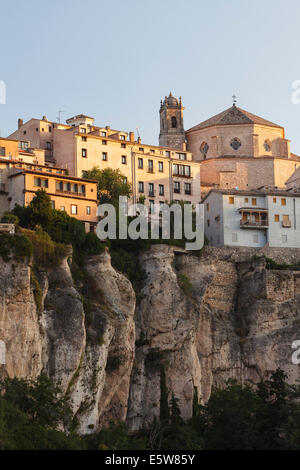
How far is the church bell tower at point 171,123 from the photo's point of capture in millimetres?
101000

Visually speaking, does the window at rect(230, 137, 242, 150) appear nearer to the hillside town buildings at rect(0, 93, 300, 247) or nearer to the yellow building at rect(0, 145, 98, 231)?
the hillside town buildings at rect(0, 93, 300, 247)

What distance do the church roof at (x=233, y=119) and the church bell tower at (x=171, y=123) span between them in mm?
2129

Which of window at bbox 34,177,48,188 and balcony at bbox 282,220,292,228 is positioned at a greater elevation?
window at bbox 34,177,48,188

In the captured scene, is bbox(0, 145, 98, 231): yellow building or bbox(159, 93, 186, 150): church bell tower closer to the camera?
bbox(0, 145, 98, 231): yellow building

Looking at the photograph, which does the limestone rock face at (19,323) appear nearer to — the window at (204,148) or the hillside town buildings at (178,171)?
the hillside town buildings at (178,171)

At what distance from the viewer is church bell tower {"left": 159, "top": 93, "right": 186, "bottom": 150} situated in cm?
10100

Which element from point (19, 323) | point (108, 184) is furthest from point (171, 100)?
point (19, 323)

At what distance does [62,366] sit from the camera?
2522 inches

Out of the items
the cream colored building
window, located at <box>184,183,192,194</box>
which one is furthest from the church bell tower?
window, located at <box>184,183,192,194</box>

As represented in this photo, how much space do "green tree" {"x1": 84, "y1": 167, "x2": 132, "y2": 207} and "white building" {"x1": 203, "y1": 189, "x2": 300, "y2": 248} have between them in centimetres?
738

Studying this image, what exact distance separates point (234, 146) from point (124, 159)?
15990 mm

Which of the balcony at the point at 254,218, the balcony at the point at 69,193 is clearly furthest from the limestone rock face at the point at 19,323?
the balcony at the point at 254,218

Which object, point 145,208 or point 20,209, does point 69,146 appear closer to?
point 145,208
